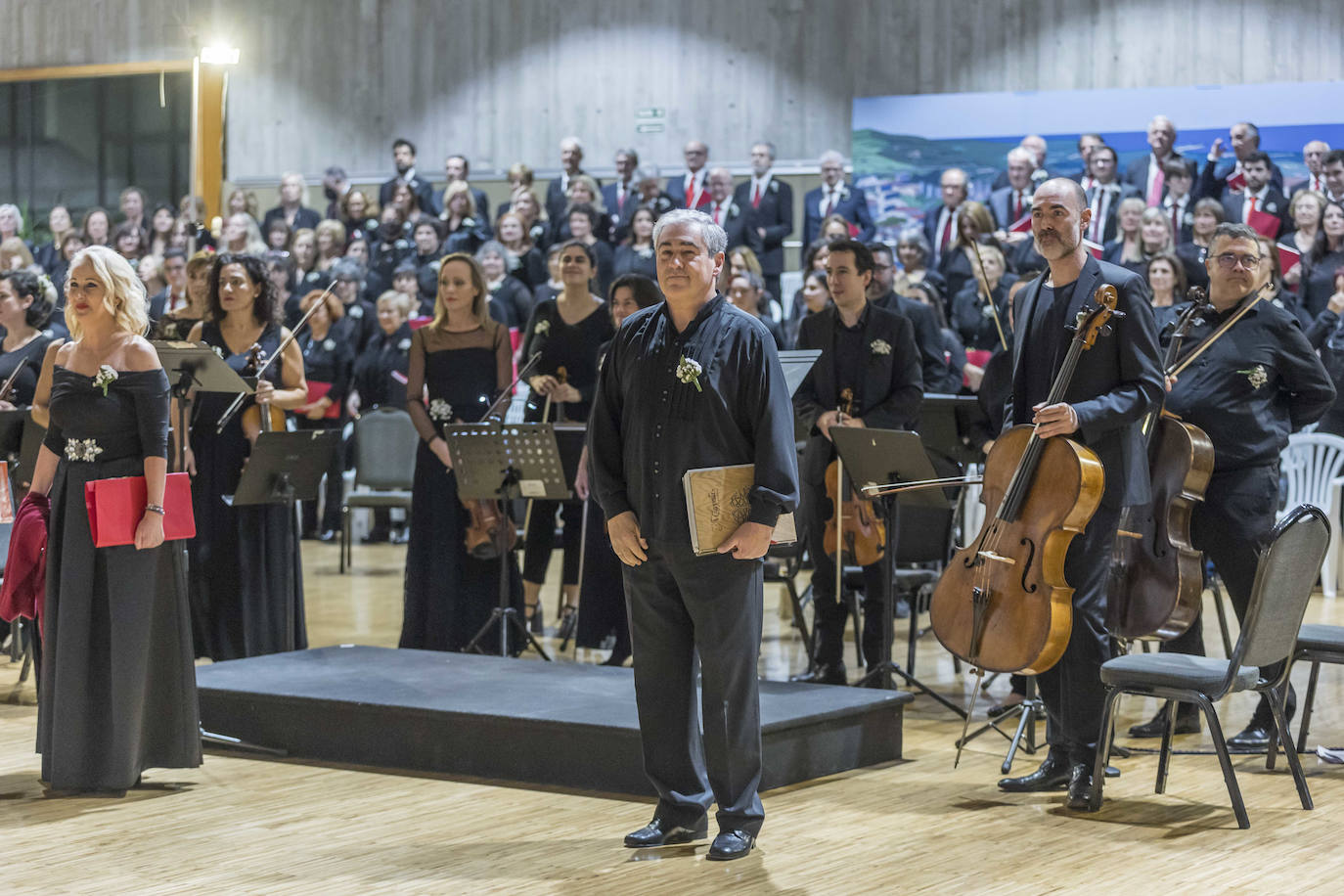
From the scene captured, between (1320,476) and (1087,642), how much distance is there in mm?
4573

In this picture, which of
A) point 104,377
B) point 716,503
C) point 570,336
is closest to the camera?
point 716,503

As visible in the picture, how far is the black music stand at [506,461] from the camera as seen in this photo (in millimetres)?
5602

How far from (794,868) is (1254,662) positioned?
50.2 inches

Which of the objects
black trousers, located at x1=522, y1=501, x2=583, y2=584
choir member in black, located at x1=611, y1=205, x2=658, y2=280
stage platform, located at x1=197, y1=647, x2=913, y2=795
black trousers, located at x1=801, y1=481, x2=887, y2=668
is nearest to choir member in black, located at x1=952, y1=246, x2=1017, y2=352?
choir member in black, located at x1=611, y1=205, x2=658, y2=280

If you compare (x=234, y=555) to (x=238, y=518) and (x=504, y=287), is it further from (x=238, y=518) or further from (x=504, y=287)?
(x=504, y=287)

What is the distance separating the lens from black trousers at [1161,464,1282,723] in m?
4.78

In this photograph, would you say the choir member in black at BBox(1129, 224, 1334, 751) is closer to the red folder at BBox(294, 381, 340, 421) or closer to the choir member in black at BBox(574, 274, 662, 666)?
the choir member in black at BBox(574, 274, 662, 666)

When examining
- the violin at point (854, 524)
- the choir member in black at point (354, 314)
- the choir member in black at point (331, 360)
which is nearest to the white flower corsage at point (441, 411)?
the violin at point (854, 524)

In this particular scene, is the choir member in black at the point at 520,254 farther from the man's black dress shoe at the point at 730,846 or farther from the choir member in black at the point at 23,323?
the man's black dress shoe at the point at 730,846

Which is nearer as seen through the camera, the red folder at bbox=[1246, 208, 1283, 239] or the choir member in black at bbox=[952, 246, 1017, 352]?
the choir member in black at bbox=[952, 246, 1017, 352]

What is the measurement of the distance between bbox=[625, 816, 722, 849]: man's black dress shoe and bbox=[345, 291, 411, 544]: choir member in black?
6.36m

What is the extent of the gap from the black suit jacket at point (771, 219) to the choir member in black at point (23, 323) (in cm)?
569

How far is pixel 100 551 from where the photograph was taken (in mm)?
4277

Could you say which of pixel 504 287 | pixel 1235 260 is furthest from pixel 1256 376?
pixel 504 287
